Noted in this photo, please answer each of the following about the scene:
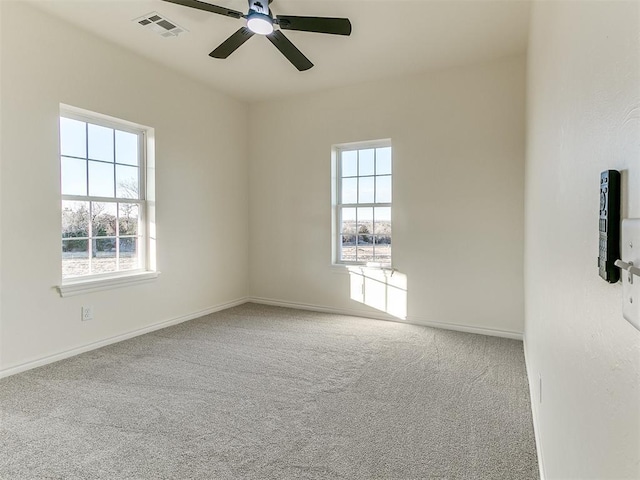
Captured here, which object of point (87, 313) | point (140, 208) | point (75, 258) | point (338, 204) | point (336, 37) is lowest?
point (87, 313)

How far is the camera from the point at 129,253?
387 cm

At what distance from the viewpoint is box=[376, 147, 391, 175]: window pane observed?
174 inches

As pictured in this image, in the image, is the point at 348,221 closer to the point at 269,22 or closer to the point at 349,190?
the point at 349,190

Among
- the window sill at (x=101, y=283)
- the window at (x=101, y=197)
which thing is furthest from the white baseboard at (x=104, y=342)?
the window at (x=101, y=197)

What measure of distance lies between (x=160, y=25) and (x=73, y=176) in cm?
154

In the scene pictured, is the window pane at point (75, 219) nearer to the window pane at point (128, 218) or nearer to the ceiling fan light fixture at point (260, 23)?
the window pane at point (128, 218)

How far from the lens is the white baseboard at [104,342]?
113 inches

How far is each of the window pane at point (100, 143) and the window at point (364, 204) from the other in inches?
101

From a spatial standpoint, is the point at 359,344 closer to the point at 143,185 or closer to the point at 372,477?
the point at 372,477

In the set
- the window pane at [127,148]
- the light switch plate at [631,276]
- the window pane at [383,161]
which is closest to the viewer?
the light switch plate at [631,276]

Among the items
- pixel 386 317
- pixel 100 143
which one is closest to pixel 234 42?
pixel 100 143

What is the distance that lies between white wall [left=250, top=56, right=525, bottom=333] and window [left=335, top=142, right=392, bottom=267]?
16 cm

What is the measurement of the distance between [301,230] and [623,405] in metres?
4.44

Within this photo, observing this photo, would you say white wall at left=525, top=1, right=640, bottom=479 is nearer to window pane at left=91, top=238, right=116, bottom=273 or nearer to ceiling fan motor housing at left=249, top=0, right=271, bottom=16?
ceiling fan motor housing at left=249, top=0, right=271, bottom=16
